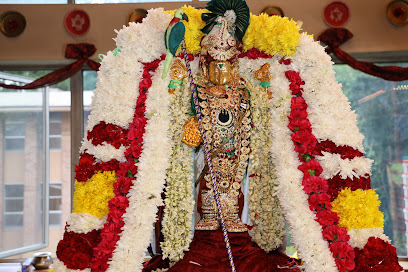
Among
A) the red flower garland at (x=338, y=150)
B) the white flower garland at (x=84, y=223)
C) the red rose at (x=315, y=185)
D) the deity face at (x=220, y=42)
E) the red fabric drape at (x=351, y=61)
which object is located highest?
the red fabric drape at (x=351, y=61)

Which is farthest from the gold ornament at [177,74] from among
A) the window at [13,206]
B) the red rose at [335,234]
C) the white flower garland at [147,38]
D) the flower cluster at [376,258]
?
the window at [13,206]

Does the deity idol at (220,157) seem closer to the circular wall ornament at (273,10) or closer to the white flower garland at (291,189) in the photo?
the white flower garland at (291,189)

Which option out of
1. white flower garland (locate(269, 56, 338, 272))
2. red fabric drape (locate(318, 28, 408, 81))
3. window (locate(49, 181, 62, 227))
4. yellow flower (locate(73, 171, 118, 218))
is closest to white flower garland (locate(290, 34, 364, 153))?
white flower garland (locate(269, 56, 338, 272))

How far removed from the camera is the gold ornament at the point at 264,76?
2.87m

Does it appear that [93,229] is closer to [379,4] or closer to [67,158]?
[67,158]

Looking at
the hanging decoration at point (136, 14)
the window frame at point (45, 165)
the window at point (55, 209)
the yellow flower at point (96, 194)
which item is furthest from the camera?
the window at point (55, 209)

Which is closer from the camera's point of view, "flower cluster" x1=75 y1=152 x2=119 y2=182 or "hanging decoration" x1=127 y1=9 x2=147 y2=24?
"flower cluster" x1=75 y1=152 x2=119 y2=182

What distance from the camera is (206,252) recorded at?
2.70 metres

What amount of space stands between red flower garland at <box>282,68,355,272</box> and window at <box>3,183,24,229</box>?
431cm

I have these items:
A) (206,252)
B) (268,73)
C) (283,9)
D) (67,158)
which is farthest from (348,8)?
(67,158)

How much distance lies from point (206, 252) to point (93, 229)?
0.74 m

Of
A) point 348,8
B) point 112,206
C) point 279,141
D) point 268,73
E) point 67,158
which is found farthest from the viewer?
point 67,158

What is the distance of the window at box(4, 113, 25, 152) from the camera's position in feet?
18.1

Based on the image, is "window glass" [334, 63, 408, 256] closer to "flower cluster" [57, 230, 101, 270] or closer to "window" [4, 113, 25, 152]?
"flower cluster" [57, 230, 101, 270]
